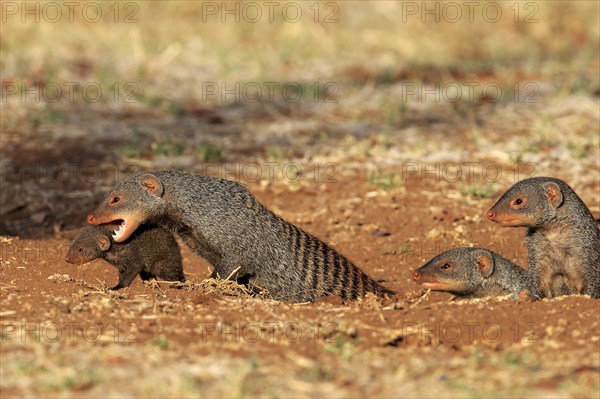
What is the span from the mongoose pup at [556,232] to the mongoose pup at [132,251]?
6.38 ft

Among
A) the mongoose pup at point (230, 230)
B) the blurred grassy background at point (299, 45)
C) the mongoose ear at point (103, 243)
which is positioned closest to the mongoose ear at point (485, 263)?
the mongoose pup at point (230, 230)

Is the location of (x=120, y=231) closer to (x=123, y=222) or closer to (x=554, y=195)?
(x=123, y=222)

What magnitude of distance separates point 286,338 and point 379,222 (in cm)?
311

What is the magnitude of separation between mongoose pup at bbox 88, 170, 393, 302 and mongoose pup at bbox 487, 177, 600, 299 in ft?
3.33

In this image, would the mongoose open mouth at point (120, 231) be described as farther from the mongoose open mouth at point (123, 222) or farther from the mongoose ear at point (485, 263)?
the mongoose ear at point (485, 263)

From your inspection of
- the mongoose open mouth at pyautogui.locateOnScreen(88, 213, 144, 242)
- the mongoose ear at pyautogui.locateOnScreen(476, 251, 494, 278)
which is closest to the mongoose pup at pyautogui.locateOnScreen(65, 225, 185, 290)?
the mongoose open mouth at pyautogui.locateOnScreen(88, 213, 144, 242)

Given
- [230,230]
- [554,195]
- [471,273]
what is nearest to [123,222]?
[230,230]

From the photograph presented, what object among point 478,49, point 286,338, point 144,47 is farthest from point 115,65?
point 286,338

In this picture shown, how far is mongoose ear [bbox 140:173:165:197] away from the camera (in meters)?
5.88

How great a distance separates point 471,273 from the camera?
6.30 meters

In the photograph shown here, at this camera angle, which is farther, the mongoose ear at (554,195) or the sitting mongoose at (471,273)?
the sitting mongoose at (471,273)

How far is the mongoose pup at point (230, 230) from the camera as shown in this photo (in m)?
5.80

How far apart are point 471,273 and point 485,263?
0.34 feet

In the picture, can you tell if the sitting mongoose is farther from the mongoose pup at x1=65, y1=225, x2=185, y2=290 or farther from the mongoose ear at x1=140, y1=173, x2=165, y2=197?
the mongoose ear at x1=140, y1=173, x2=165, y2=197
